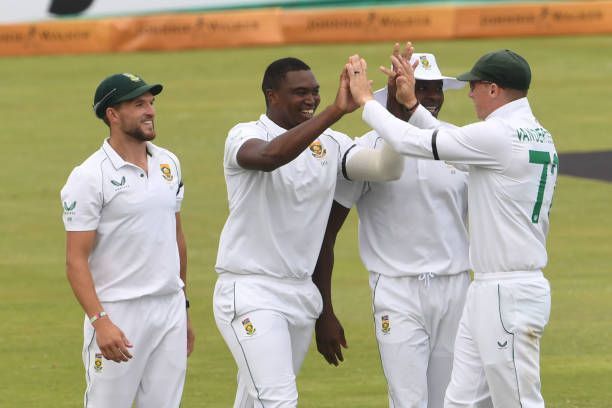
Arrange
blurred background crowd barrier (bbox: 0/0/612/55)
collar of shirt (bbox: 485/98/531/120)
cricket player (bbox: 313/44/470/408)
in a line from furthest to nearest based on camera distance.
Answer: blurred background crowd barrier (bbox: 0/0/612/55) < cricket player (bbox: 313/44/470/408) < collar of shirt (bbox: 485/98/531/120)

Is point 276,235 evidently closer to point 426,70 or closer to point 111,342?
point 111,342

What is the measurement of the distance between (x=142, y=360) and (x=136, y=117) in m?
1.22

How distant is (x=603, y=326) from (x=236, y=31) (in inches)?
745

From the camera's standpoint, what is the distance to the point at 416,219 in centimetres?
836

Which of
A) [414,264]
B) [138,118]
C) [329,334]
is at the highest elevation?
[138,118]

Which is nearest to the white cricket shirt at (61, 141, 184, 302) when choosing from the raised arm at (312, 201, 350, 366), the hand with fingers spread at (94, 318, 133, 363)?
the hand with fingers spread at (94, 318, 133, 363)

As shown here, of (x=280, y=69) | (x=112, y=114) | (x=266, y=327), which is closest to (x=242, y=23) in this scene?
(x=280, y=69)

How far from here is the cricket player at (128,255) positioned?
7602mm

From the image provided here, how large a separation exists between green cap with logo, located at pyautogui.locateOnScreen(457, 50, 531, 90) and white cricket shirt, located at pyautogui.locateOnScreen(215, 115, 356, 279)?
3.19 feet

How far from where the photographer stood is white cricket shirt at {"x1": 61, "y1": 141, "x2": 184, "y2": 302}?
299 inches

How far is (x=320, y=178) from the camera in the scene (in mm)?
8102

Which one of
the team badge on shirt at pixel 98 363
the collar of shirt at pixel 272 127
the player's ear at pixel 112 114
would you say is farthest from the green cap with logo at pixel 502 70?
the team badge on shirt at pixel 98 363

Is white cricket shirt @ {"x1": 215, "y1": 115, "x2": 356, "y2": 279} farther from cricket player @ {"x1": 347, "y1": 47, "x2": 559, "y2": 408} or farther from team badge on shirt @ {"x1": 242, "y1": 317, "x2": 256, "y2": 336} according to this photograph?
cricket player @ {"x1": 347, "y1": 47, "x2": 559, "y2": 408}

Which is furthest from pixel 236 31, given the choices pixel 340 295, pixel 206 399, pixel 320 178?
pixel 320 178
